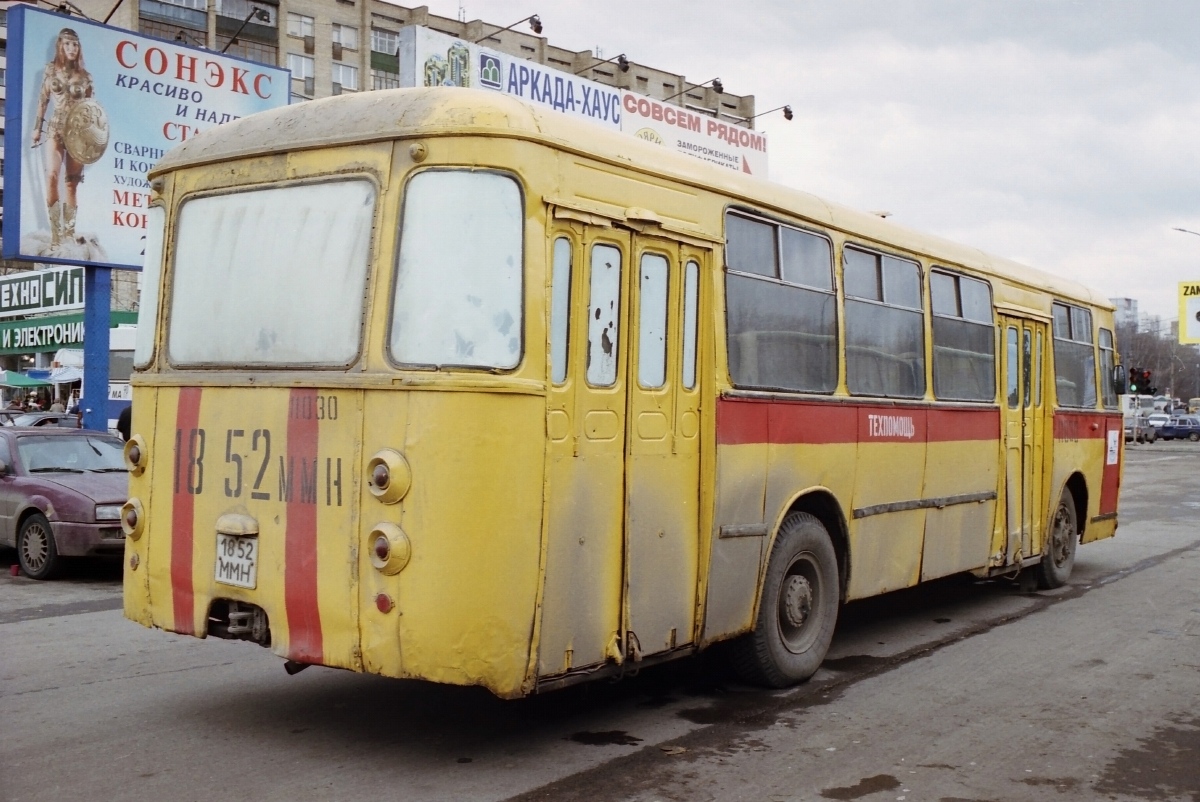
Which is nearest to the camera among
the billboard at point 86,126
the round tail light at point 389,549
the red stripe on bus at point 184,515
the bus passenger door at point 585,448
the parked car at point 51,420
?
the round tail light at point 389,549

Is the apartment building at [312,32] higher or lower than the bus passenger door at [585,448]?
higher

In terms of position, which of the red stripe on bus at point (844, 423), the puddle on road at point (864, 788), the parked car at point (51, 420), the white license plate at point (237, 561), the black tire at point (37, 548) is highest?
the parked car at point (51, 420)

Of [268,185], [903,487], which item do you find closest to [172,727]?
[268,185]

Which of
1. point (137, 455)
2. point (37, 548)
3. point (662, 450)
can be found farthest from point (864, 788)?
point (37, 548)

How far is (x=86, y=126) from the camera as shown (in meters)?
18.6

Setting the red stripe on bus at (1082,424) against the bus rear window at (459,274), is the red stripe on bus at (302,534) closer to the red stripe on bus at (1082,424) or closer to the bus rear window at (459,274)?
the bus rear window at (459,274)

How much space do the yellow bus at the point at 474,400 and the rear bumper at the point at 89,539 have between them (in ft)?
18.9

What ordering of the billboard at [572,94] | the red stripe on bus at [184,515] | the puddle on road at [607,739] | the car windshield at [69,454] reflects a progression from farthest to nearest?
the billboard at [572,94] → the car windshield at [69,454] → the puddle on road at [607,739] → the red stripe on bus at [184,515]

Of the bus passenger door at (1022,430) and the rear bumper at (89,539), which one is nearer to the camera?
the bus passenger door at (1022,430)

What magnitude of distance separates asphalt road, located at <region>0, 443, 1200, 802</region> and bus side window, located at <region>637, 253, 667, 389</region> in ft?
6.01

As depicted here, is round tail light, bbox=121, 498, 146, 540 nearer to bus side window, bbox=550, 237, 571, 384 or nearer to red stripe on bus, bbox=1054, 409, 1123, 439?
bus side window, bbox=550, 237, 571, 384

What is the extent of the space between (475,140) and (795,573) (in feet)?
11.7

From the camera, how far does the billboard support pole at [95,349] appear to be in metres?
18.5

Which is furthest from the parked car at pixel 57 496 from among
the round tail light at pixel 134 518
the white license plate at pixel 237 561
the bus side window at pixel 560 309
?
the bus side window at pixel 560 309
